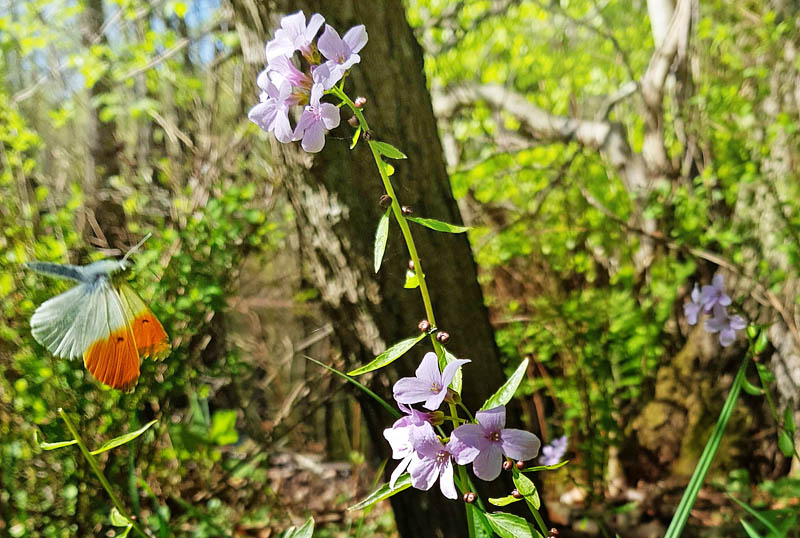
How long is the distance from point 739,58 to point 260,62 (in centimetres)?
270

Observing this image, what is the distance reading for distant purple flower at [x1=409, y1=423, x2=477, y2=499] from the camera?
0.78m

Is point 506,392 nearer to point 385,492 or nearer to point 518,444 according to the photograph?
point 518,444

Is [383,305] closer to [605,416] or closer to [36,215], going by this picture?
[605,416]

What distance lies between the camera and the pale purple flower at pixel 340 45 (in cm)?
85

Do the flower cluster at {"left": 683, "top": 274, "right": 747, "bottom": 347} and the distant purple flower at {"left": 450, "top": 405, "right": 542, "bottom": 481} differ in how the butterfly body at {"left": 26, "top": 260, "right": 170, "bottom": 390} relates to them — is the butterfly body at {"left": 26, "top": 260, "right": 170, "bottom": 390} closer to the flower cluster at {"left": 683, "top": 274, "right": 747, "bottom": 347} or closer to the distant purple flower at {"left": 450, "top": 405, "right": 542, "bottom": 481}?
the distant purple flower at {"left": 450, "top": 405, "right": 542, "bottom": 481}

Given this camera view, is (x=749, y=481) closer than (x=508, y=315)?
Yes

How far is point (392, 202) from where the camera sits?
0.90 metres

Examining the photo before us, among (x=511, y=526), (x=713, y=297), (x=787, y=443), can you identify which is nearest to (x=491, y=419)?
(x=511, y=526)

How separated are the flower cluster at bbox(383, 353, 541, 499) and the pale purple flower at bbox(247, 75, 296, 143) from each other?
386 millimetres

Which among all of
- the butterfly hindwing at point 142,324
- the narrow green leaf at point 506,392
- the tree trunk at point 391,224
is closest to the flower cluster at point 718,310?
the tree trunk at point 391,224

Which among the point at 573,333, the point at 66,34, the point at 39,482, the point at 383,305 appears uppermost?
the point at 66,34

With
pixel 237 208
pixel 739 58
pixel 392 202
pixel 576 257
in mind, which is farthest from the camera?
pixel 739 58

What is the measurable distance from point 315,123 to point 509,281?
95.2 inches

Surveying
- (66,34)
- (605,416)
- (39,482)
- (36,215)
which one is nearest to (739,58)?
(605,416)
